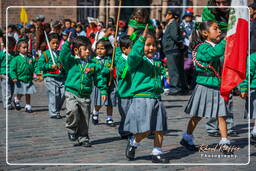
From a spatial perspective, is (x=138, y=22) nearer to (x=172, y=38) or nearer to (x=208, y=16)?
(x=208, y=16)

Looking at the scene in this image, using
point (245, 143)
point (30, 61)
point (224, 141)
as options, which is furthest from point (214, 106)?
point (30, 61)

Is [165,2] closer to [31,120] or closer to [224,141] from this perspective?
[31,120]

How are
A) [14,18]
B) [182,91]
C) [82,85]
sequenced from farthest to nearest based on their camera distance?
[14,18]
[182,91]
[82,85]

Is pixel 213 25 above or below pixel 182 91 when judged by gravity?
above

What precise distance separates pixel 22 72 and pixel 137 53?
5.58m

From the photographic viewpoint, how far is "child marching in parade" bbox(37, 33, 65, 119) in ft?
32.5

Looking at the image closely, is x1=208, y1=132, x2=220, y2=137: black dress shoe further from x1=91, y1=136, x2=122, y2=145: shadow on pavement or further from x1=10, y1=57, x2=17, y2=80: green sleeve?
x1=10, y1=57, x2=17, y2=80: green sleeve

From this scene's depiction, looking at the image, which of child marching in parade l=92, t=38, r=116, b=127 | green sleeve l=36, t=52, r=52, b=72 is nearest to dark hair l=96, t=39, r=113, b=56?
child marching in parade l=92, t=38, r=116, b=127

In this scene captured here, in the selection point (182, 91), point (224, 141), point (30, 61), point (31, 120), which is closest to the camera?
point (224, 141)

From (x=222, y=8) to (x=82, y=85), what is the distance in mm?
2255

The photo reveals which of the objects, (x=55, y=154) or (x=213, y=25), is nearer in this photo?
(x=55, y=154)

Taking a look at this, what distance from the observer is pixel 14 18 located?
2577cm

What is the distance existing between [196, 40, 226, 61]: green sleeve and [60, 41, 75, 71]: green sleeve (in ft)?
5.53
